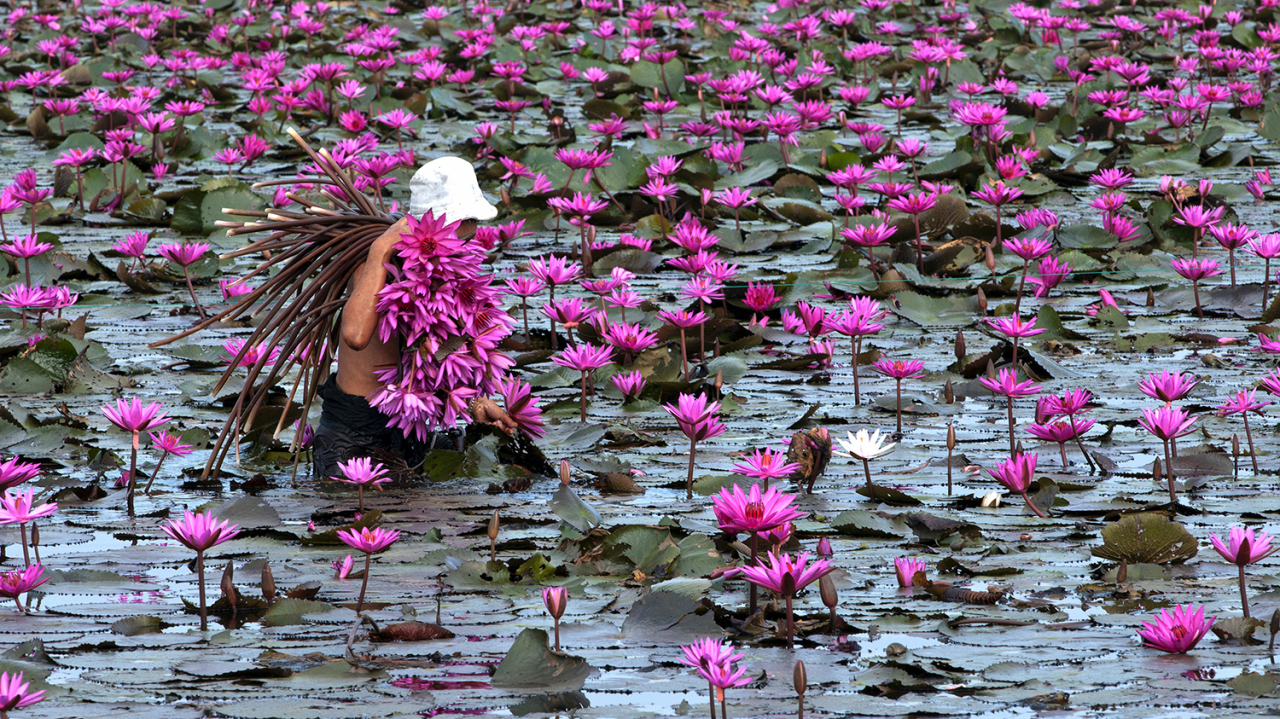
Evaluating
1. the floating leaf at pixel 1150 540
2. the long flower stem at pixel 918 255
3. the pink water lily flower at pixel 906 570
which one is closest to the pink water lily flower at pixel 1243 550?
the floating leaf at pixel 1150 540

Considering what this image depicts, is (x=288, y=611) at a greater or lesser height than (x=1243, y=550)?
lesser

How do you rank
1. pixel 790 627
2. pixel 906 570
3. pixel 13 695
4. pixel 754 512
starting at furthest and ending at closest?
pixel 906 570 < pixel 754 512 < pixel 790 627 < pixel 13 695

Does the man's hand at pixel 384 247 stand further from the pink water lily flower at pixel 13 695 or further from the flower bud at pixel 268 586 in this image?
the pink water lily flower at pixel 13 695

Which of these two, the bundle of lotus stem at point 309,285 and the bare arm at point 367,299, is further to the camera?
the bundle of lotus stem at point 309,285

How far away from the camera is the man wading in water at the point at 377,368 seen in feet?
12.3

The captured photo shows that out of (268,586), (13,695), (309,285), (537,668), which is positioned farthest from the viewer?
(309,285)

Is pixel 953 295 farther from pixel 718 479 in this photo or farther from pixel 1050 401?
pixel 718 479

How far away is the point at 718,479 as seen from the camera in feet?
11.8

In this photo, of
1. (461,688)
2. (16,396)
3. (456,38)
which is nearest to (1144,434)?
(461,688)

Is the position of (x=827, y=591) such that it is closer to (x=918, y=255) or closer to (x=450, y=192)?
(x=450, y=192)

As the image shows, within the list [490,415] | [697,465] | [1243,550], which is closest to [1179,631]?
[1243,550]

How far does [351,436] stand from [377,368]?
0.66 feet

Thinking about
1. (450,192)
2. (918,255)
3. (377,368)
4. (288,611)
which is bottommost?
(918,255)

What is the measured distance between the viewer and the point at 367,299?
146 inches
